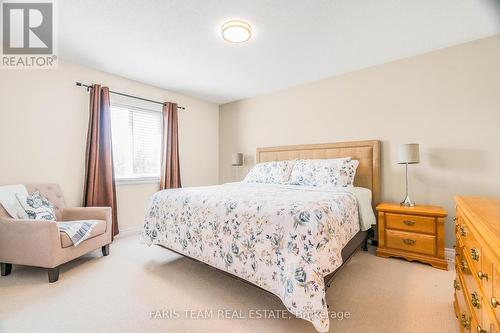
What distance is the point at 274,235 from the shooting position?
1524 millimetres

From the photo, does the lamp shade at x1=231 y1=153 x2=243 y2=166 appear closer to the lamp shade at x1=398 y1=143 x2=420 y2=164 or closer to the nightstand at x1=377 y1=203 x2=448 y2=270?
the nightstand at x1=377 y1=203 x2=448 y2=270

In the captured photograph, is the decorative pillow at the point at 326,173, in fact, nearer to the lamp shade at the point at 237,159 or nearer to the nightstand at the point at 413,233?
the nightstand at the point at 413,233

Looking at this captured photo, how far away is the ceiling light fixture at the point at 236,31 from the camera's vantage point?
2133 millimetres

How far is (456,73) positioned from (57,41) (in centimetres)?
445

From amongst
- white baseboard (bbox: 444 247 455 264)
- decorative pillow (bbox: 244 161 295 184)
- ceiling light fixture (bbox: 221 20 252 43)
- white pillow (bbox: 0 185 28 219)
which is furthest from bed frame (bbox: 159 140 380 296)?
white pillow (bbox: 0 185 28 219)

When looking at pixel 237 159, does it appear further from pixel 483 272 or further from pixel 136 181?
pixel 483 272

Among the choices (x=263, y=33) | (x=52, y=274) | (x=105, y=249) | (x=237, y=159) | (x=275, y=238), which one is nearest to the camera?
(x=275, y=238)

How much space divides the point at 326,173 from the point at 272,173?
2.63 ft

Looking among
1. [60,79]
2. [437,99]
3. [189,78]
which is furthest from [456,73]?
[60,79]

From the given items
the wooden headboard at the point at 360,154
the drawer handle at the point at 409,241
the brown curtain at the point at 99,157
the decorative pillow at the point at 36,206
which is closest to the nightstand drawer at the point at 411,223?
the drawer handle at the point at 409,241

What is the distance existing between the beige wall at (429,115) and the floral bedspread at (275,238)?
4.05 ft

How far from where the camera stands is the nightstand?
2287mm

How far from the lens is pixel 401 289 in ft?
6.25

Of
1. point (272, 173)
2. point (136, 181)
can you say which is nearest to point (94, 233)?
point (136, 181)
